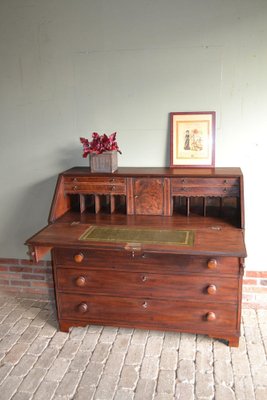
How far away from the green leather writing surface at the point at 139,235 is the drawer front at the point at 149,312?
0.43 m

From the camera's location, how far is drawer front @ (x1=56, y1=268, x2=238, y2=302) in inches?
85.5

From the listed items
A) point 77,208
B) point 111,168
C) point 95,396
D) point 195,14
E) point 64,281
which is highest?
point 195,14

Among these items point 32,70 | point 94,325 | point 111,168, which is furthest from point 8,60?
point 94,325

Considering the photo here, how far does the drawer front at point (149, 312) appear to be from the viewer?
2.22 meters

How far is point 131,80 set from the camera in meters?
2.54

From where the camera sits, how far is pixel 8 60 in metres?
2.67

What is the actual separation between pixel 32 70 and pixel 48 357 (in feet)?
6.26

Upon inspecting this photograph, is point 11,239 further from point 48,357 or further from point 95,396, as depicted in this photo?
point 95,396

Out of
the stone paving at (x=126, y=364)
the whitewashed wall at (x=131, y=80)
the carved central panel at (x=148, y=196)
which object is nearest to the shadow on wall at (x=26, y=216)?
the whitewashed wall at (x=131, y=80)

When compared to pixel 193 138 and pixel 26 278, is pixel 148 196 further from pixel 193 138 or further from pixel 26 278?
pixel 26 278

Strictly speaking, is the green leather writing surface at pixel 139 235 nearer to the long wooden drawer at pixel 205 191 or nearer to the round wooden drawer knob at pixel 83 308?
the long wooden drawer at pixel 205 191

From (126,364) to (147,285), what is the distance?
1.50 feet

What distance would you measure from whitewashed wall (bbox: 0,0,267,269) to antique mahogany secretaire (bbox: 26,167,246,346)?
9.5 inches

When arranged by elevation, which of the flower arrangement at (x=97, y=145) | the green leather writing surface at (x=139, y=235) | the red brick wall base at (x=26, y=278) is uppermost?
the flower arrangement at (x=97, y=145)
